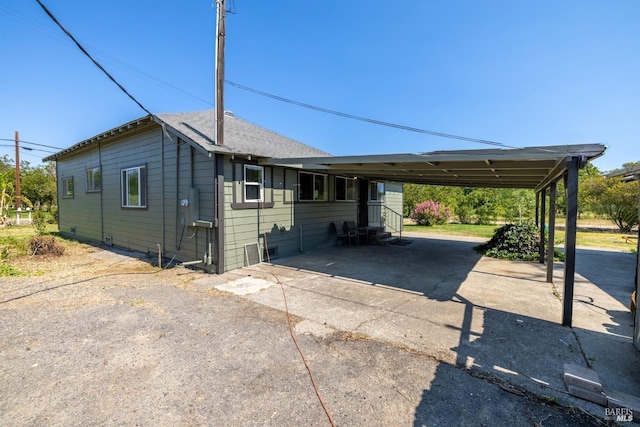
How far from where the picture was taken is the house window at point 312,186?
29.5 ft

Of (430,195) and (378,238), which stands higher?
(430,195)

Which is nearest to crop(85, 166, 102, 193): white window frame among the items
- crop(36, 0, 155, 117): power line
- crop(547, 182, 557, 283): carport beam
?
crop(36, 0, 155, 117): power line

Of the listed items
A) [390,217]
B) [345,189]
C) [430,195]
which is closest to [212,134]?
[345,189]

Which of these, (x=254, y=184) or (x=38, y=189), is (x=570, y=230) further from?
(x=38, y=189)

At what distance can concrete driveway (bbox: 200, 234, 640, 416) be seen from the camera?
3014 mm

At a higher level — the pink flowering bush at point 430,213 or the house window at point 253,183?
the house window at point 253,183

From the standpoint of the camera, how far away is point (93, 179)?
1084 centimetres

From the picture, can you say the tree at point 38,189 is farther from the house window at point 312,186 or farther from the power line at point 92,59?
the house window at point 312,186

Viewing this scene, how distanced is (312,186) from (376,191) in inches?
184

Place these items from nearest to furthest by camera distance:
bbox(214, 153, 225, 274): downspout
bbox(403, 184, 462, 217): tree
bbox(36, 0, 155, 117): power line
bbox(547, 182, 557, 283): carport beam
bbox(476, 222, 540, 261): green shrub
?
bbox(36, 0, 155, 117): power line, bbox(547, 182, 557, 283): carport beam, bbox(214, 153, 225, 274): downspout, bbox(476, 222, 540, 261): green shrub, bbox(403, 184, 462, 217): tree

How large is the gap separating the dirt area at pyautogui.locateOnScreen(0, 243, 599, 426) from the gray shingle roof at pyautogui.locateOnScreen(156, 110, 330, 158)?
12.0 feet

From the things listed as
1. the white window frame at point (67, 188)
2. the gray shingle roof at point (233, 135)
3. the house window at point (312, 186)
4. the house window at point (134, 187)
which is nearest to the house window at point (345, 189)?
the house window at point (312, 186)

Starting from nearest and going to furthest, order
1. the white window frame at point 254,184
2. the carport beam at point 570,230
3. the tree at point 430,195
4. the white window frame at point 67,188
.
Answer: the carport beam at point 570,230 → the white window frame at point 254,184 → the white window frame at point 67,188 → the tree at point 430,195

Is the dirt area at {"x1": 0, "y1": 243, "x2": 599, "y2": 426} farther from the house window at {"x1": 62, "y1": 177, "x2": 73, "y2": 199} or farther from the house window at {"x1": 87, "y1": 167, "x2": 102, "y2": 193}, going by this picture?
the house window at {"x1": 62, "y1": 177, "x2": 73, "y2": 199}
